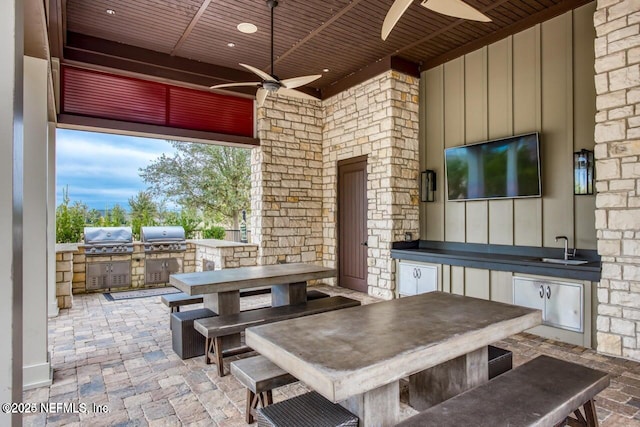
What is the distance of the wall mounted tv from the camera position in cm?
446

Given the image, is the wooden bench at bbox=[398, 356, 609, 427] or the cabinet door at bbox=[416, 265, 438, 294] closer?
the wooden bench at bbox=[398, 356, 609, 427]

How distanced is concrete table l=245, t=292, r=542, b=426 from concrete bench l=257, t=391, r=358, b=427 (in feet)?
0.26

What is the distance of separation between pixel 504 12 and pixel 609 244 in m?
2.86

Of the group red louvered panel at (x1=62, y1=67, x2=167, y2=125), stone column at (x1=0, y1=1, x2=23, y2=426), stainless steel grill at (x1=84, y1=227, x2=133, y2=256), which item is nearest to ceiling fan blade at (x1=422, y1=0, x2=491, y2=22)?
stone column at (x1=0, y1=1, x2=23, y2=426)

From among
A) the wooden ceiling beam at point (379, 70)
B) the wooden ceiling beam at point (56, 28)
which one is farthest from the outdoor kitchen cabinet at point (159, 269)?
the wooden ceiling beam at point (379, 70)

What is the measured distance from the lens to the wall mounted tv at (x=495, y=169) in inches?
176

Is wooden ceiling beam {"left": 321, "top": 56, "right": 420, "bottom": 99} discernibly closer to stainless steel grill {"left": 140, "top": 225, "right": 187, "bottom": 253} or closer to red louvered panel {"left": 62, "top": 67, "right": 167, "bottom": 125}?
red louvered panel {"left": 62, "top": 67, "right": 167, "bottom": 125}

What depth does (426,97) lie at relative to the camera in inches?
230

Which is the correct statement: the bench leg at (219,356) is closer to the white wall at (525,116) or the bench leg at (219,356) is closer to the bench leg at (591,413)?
the bench leg at (591,413)

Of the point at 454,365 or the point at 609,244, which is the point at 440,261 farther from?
the point at 454,365

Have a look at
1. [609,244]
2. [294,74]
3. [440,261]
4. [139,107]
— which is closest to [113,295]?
[139,107]

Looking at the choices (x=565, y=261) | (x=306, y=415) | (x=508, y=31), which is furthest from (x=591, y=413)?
(x=508, y=31)

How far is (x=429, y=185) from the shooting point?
5.73m

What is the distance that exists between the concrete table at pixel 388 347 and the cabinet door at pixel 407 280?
2750mm
